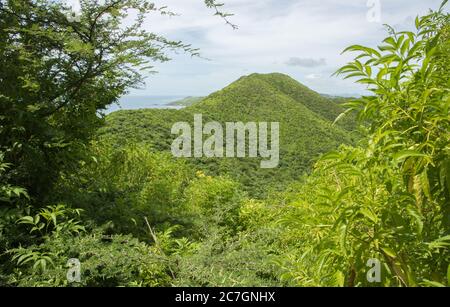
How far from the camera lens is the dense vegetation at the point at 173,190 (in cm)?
127

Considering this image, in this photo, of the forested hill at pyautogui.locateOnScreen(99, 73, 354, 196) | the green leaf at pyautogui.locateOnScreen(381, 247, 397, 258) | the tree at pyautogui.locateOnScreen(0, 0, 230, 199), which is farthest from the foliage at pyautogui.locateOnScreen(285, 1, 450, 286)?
the forested hill at pyautogui.locateOnScreen(99, 73, 354, 196)

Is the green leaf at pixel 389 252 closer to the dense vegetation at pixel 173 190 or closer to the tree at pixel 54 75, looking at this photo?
the dense vegetation at pixel 173 190

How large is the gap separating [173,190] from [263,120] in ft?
98.1

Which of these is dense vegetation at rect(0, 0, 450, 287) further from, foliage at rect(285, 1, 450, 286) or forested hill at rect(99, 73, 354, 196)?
forested hill at rect(99, 73, 354, 196)

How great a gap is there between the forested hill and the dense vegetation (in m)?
11.5

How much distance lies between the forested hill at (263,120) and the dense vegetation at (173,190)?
11471 mm

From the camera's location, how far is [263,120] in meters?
34.4

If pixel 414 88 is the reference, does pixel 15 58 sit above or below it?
above

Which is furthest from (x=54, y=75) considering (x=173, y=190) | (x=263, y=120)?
(x=263, y=120)

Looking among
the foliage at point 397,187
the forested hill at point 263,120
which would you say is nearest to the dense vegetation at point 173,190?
the foliage at point 397,187
